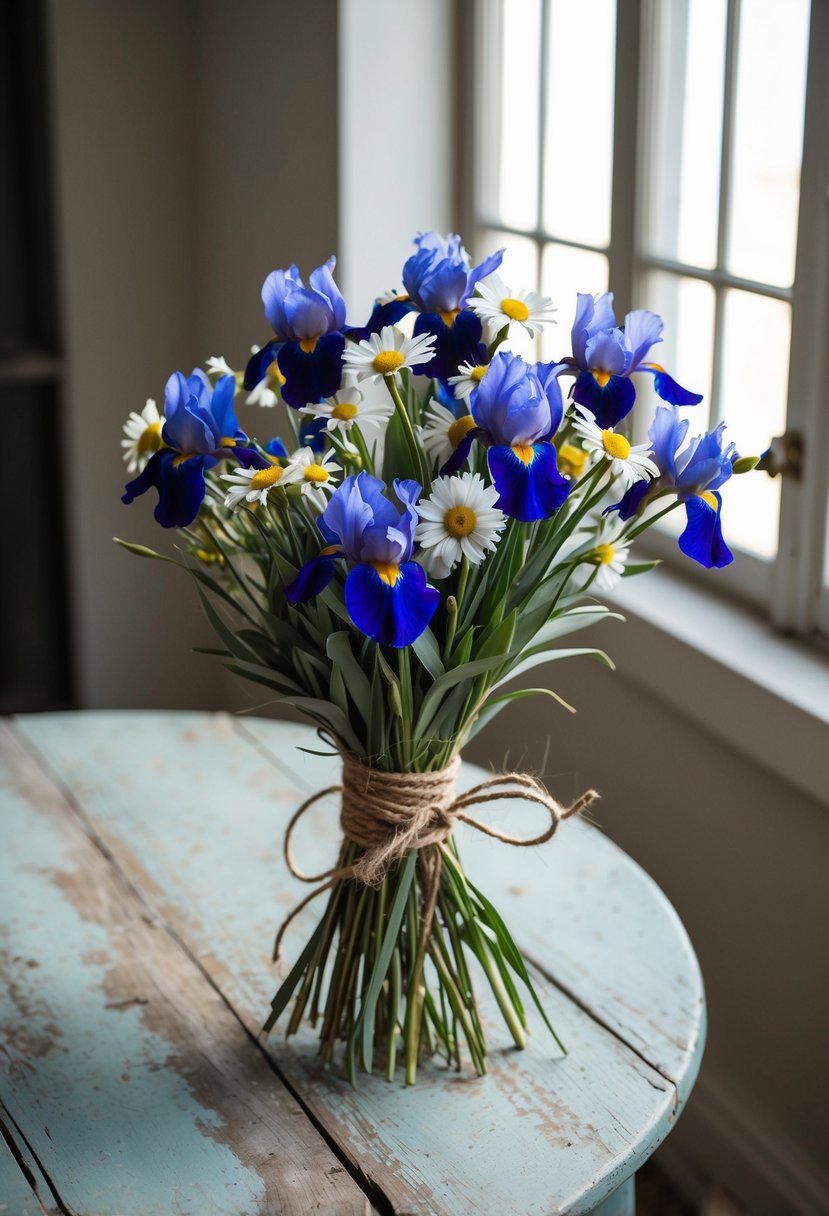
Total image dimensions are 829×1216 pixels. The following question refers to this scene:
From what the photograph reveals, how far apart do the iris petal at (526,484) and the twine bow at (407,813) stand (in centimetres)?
26

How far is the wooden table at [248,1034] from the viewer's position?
3.21ft

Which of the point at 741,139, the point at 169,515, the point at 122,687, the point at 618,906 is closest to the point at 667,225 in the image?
the point at 741,139

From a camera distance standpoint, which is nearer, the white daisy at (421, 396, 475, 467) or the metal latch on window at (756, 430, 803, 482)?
the white daisy at (421, 396, 475, 467)

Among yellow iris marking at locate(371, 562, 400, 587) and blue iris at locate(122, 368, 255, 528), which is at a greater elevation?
blue iris at locate(122, 368, 255, 528)

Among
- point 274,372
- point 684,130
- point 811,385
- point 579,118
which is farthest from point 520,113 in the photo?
point 274,372

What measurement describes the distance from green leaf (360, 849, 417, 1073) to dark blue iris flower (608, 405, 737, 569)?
1.07 feet

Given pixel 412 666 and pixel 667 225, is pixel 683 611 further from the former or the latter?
pixel 412 666

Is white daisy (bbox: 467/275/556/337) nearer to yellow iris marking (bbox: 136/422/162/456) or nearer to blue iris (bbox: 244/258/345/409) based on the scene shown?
blue iris (bbox: 244/258/345/409)

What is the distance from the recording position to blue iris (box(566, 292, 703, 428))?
892 mm

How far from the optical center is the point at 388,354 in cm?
89

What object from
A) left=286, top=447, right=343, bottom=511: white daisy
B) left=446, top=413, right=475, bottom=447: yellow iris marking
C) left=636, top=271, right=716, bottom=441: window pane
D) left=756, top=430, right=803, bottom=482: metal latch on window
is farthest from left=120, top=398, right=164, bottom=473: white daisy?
left=636, top=271, right=716, bottom=441: window pane

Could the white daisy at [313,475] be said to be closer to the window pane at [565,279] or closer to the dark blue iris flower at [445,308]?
the dark blue iris flower at [445,308]

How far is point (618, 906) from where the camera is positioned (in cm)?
130

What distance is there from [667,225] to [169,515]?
3.79 ft
